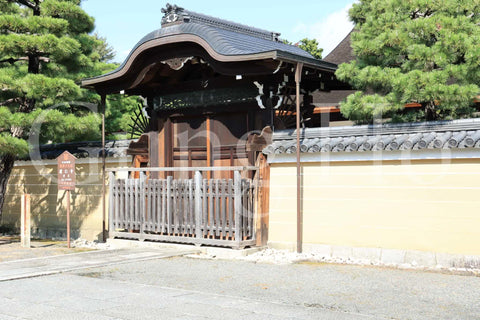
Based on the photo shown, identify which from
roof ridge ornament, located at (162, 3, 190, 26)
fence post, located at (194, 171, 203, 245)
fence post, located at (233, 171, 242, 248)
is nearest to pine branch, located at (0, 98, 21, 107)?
roof ridge ornament, located at (162, 3, 190, 26)

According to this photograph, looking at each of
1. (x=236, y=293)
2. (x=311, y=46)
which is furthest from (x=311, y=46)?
(x=236, y=293)

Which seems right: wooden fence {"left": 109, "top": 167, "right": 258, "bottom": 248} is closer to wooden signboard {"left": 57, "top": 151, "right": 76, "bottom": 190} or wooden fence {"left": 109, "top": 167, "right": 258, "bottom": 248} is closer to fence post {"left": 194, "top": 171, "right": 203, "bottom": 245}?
fence post {"left": 194, "top": 171, "right": 203, "bottom": 245}

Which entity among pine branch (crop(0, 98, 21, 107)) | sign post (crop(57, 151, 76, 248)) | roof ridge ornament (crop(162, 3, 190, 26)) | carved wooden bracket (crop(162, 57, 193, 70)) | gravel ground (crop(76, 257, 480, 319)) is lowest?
gravel ground (crop(76, 257, 480, 319))

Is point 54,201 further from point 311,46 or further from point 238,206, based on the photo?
point 311,46

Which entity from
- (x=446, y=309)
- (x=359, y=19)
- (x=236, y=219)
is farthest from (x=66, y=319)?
(x=359, y=19)

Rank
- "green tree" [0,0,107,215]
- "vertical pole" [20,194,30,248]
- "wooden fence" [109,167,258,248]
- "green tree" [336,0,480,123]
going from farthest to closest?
"green tree" [0,0,107,215] < "vertical pole" [20,194,30,248] < "wooden fence" [109,167,258,248] < "green tree" [336,0,480,123]

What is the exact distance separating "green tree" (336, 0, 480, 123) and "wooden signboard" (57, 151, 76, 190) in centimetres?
625

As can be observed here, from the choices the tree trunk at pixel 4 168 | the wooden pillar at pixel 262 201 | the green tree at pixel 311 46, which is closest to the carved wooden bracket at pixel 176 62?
the wooden pillar at pixel 262 201

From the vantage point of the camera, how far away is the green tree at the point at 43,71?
13805mm

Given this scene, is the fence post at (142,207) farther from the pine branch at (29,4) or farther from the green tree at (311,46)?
the green tree at (311,46)

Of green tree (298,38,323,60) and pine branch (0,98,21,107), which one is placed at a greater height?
green tree (298,38,323,60)

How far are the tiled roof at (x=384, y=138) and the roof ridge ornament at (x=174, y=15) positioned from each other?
3.67 m

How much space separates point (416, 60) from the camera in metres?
10.8

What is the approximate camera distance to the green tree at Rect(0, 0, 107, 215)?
1380 centimetres
